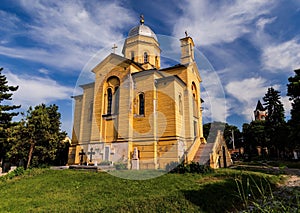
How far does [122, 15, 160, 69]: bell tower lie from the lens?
2589 cm

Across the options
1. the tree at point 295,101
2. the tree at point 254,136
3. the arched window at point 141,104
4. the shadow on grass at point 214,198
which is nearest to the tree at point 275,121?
the tree at point 254,136

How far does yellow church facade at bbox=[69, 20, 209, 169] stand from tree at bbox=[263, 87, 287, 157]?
17282 mm

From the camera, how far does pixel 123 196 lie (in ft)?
29.4

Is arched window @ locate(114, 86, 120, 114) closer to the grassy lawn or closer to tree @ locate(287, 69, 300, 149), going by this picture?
the grassy lawn

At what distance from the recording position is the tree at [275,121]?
33062 millimetres

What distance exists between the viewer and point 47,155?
21719mm

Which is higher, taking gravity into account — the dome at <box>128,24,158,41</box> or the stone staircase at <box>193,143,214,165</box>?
the dome at <box>128,24,158,41</box>

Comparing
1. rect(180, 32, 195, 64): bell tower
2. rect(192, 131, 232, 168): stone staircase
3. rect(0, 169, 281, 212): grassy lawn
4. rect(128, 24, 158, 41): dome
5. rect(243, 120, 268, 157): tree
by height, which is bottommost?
rect(0, 169, 281, 212): grassy lawn

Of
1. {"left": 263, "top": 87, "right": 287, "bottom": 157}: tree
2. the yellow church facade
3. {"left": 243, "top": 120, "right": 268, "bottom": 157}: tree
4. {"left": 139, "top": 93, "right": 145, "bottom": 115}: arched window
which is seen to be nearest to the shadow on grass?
the yellow church facade

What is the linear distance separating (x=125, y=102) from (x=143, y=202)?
43.0ft

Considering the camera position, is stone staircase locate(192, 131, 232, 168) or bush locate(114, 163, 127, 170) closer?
bush locate(114, 163, 127, 170)

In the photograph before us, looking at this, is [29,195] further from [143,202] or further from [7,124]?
[7,124]

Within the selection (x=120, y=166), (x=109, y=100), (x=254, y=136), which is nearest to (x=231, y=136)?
(x=254, y=136)

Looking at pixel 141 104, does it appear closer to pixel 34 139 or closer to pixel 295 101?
pixel 34 139
